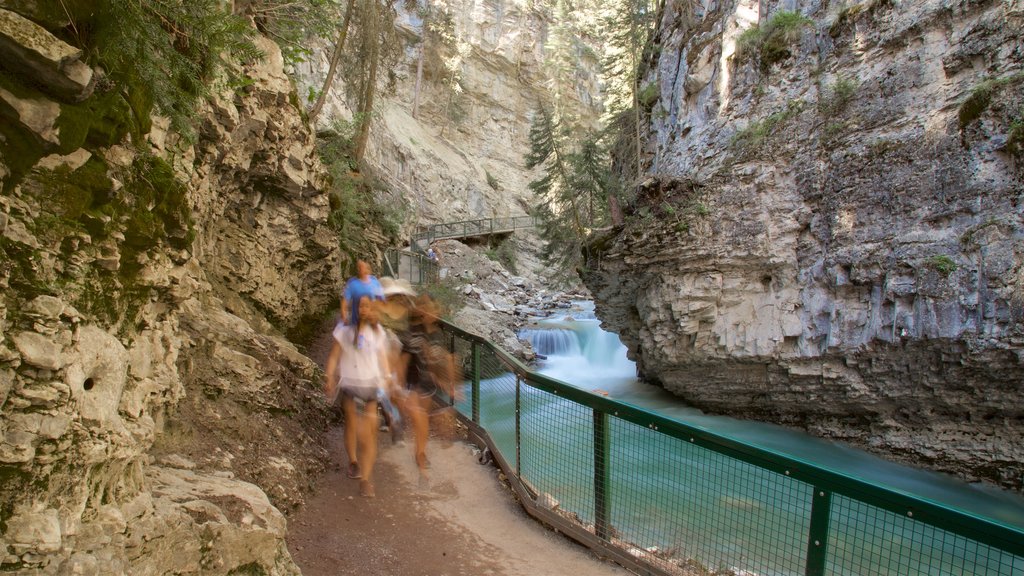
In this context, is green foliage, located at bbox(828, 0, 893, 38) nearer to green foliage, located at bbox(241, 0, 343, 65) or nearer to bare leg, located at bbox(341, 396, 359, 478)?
green foliage, located at bbox(241, 0, 343, 65)

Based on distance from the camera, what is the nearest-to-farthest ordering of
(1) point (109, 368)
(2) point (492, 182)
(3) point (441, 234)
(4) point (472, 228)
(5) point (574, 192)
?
1. (1) point (109, 368)
2. (5) point (574, 192)
3. (3) point (441, 234)
4. (4) point (472, 228)
5. (2) point (492, 182)

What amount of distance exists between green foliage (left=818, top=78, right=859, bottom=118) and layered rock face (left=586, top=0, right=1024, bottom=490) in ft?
0.11

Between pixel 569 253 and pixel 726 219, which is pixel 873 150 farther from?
pixel 569 253

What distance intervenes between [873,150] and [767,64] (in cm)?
366

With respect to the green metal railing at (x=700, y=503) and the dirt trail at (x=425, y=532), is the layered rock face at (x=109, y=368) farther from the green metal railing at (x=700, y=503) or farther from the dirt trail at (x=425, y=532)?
the green metal railing at (x=700, y=503)

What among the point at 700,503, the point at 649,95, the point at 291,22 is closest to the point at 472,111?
the point at 649,95

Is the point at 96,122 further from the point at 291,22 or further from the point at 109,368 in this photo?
the point at 291,22

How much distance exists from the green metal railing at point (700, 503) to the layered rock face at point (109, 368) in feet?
6.49

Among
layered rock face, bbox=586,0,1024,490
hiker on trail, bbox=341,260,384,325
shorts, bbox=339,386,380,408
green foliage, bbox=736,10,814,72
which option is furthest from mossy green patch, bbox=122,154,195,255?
green foliage, bbox=736,10,814,72

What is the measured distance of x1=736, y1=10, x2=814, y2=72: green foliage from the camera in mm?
11945

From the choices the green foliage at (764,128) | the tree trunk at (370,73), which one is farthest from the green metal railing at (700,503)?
the tree trunk at (370,73)

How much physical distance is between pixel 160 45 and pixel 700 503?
422 cm

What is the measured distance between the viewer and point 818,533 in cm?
295

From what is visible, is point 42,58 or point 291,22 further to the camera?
point 291,22
